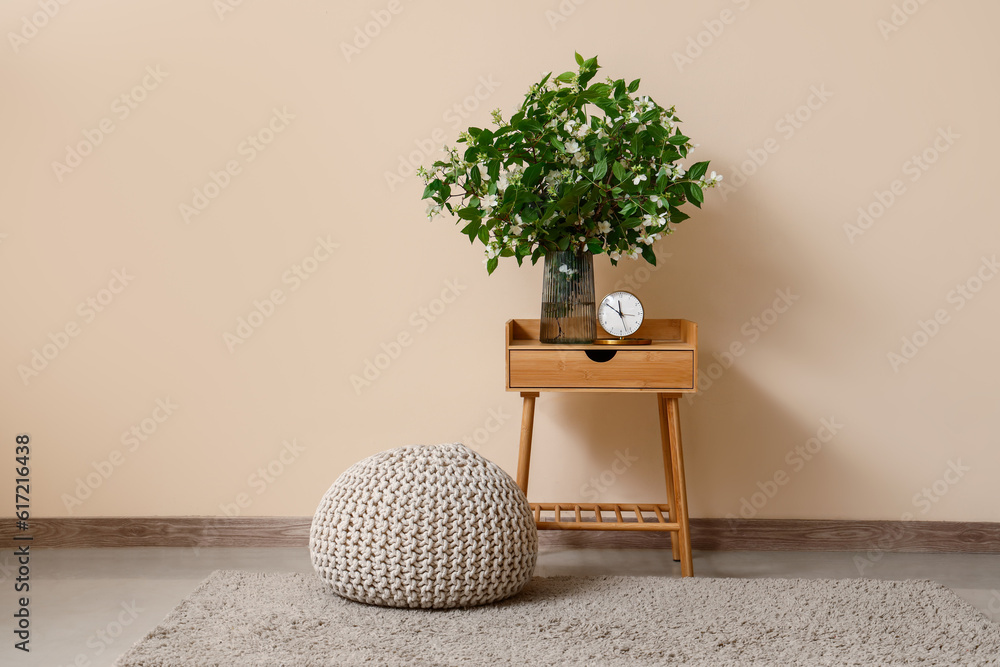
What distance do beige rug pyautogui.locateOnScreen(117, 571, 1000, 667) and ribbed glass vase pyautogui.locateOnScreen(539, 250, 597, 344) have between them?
0.60 metres

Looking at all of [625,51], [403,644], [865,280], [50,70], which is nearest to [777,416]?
[865,280]

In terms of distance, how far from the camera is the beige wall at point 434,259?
2213 mm

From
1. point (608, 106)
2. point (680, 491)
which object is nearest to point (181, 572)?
point (680, 491)

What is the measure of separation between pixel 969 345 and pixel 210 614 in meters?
2.09

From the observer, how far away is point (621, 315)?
78.3 inches

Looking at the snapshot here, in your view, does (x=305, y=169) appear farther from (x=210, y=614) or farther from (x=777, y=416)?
(x=777, y=416)

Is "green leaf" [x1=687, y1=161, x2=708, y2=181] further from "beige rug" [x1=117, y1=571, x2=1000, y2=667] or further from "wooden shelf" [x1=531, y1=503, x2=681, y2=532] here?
"beige rug" [x1=117, y1=571, x2=1000, y2=667]

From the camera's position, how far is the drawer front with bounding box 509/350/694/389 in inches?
74.4

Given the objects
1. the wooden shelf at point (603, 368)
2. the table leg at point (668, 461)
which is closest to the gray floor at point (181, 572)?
the table leg at point (668, 461)

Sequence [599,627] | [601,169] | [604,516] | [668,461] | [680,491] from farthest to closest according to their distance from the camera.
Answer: [604,516]
[668,461]
[680,491]
[601,169]
[599,627]

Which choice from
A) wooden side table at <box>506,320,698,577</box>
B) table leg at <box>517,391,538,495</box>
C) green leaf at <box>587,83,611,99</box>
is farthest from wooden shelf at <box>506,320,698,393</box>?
green leaf at <box>587,83,611,99</box>

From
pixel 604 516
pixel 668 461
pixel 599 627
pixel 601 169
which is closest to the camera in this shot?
pixel 599 627

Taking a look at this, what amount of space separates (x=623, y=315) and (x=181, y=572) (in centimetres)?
132

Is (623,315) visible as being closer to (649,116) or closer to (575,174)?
(575,174)
